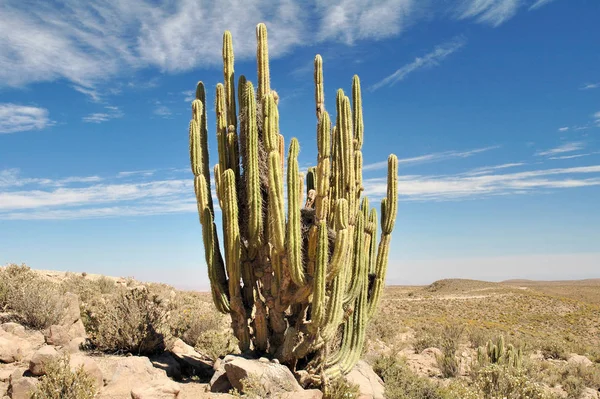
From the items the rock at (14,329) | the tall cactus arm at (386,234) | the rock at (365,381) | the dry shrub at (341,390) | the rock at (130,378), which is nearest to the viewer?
the rock at (130,378)

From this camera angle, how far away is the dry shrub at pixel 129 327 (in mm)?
8828

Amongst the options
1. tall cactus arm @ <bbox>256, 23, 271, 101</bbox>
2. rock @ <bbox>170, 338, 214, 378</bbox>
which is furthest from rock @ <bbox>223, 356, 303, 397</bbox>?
tall cactus arm @ <bbox>256, 23, 271, 101</bbox>

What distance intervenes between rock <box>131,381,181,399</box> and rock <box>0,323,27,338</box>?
12.2ft

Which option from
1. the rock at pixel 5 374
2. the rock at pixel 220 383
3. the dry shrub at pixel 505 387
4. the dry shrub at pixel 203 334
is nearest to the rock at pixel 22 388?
the rock at pixel 5 374

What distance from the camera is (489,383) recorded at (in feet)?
25.4

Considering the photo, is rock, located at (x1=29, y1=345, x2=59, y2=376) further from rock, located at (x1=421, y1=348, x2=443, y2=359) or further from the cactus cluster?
rock, located at (x1=421, y1=348, x2=443, y2=359)

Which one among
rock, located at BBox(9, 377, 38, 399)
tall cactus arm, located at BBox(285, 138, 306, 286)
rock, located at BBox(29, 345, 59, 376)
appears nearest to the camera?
rock, located at BBox(9, 377, 38, 399)

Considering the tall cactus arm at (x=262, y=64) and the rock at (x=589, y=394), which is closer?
the tall cactus arm at (x=262, y=64)

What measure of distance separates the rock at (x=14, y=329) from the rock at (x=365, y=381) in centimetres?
637

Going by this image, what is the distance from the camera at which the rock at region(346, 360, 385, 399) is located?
27.6 feet

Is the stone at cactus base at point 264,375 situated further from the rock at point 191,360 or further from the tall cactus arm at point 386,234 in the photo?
the tall cactus arm at point 386,234

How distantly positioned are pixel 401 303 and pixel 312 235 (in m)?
29.4

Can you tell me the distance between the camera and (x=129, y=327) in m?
8.88

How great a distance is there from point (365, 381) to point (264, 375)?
2632 mm
